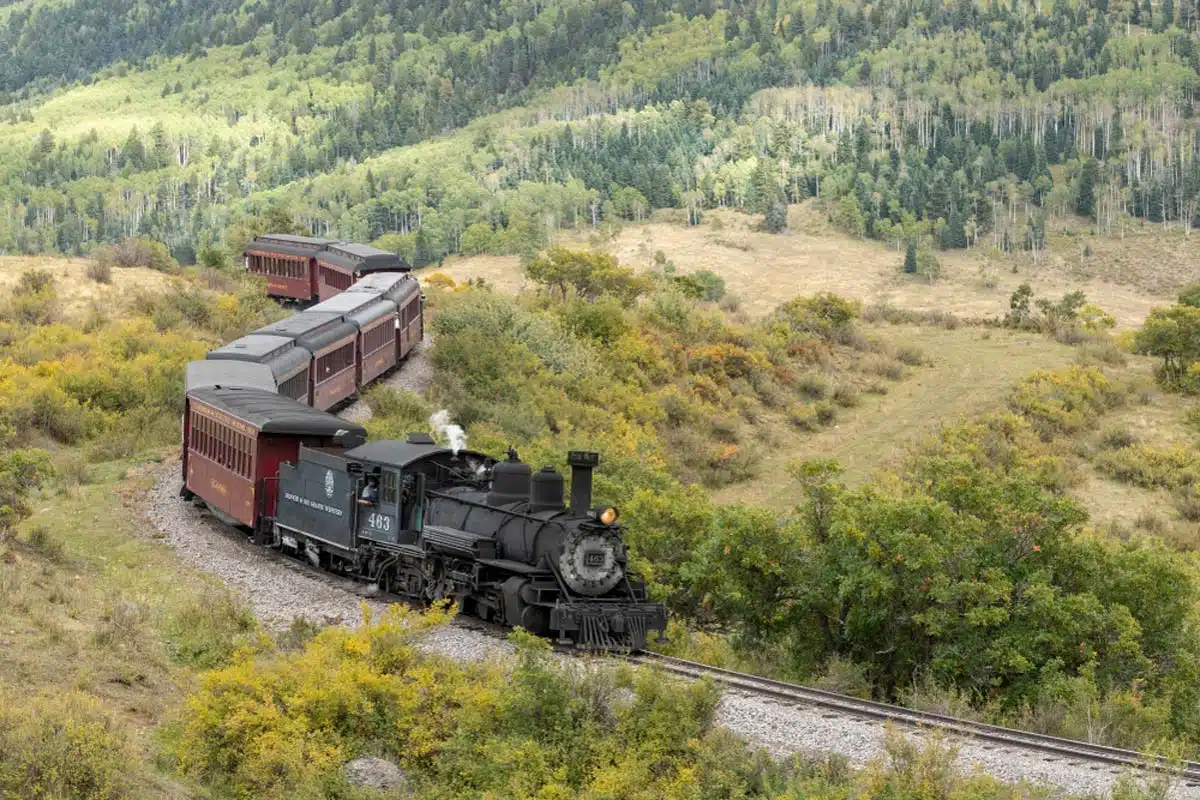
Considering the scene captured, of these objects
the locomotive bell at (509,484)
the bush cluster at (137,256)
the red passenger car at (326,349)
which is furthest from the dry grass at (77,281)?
the locomotive bell at (509,484)

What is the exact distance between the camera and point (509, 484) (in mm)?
22891

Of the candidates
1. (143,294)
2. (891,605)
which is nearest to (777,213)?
(143,294)

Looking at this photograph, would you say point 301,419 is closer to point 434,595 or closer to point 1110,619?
point 434,595

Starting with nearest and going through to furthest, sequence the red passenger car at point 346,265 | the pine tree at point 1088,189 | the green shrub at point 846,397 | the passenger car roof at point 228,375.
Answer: the passenger car roof at point 228,375
the red passenger car at point 346,265
the green shrub at point 846,397
the pine tree at point 1088,189

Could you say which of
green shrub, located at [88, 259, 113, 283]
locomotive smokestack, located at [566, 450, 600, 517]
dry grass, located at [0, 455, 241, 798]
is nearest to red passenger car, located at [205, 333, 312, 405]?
dry grass, located at [0, 455, 241, 798]

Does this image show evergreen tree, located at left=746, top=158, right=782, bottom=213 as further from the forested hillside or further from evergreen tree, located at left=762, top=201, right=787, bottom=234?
evergreen tree, located at left=762, top=201, right=787, bottom=234

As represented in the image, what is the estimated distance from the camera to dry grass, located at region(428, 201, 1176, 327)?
115 metres

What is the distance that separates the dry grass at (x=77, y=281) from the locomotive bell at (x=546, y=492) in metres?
40.5

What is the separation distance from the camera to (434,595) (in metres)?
24.2

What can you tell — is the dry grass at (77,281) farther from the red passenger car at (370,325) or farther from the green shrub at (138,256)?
the red passenger car at (370,325)

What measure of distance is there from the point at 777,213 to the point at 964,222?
17880 mm

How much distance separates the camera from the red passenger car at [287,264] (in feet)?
221

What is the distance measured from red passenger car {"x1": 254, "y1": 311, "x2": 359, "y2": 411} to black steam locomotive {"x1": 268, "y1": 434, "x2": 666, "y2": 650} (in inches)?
541

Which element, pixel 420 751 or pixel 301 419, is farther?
pixel 301 419
